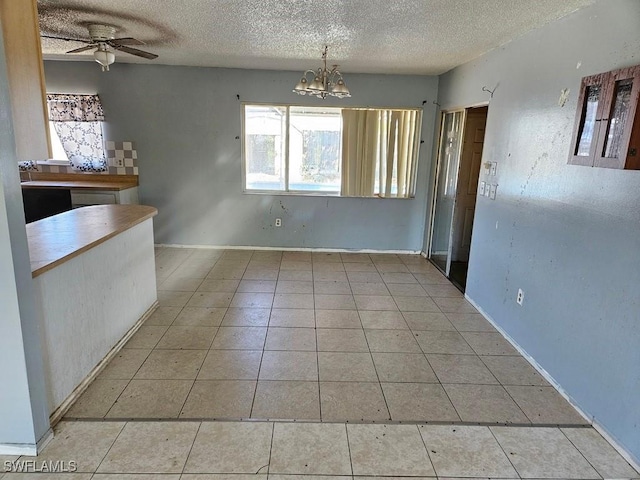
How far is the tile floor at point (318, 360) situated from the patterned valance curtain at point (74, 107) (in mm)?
2344

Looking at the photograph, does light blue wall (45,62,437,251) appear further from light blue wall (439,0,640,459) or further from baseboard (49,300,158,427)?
baseboard (49,300,158,427)

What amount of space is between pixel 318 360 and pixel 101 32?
10.1ft

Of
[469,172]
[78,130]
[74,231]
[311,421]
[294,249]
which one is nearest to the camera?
[311,421]

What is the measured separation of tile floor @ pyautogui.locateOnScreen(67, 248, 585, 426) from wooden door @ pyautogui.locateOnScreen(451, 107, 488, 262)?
3.40 ft

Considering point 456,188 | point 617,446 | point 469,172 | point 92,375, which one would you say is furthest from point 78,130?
point 617,446

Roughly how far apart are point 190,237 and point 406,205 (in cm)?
292

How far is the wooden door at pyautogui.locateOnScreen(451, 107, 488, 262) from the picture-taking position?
15.0 feet

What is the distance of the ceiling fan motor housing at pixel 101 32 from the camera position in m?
3.15

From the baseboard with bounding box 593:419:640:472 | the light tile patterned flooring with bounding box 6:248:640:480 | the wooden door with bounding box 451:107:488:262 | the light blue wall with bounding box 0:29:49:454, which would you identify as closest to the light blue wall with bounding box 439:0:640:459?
the baseboard with bounding box 593:419:640:472

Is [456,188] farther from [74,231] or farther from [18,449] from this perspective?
[18,449]

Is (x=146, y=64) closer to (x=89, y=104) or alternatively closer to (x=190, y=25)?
(x=89, y=104)

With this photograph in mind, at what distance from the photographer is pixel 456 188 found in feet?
14.1

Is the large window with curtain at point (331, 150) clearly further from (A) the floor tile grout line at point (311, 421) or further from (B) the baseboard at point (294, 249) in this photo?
(A) the floor tile grout line at point (311, 421)

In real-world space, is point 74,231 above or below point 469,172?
below
